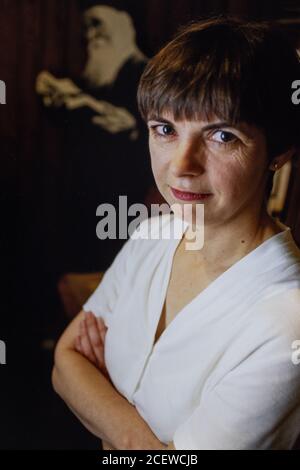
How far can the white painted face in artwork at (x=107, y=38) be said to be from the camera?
0.75 meters

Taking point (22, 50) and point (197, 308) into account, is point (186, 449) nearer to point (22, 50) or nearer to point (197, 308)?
point (197, 308)

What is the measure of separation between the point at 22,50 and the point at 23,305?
45 cm

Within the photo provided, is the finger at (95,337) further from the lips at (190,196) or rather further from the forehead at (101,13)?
the forehead at (101,13)

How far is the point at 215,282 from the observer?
25.3 inches

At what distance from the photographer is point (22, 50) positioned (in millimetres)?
734

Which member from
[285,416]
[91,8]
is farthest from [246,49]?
[285,416]

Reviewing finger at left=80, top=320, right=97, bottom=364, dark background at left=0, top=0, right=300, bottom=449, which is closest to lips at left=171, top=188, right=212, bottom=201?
dark background at left=0, top=0, right=300, bottom=449

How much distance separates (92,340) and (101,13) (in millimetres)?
563

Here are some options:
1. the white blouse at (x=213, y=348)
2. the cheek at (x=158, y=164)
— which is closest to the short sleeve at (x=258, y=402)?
the white blouse at (x=213, y=348)

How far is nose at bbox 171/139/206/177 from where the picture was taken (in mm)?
559

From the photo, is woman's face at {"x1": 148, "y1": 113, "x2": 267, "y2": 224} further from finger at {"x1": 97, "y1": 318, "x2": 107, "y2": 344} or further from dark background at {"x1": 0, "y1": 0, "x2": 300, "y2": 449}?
finger at {"x1": 97, "y1": 318, "x2": 107, "y2": 344}

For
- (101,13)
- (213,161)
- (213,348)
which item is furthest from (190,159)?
(101,13)

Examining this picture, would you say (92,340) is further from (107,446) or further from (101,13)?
(101,13)

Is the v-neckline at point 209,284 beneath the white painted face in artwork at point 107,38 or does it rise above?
beneath
